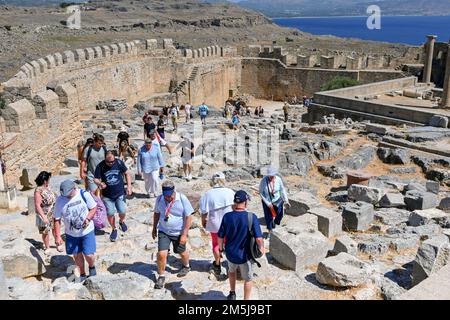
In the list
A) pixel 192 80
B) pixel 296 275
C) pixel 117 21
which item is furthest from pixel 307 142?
pixel 117 21

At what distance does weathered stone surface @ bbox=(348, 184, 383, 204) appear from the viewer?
1016 centimetres

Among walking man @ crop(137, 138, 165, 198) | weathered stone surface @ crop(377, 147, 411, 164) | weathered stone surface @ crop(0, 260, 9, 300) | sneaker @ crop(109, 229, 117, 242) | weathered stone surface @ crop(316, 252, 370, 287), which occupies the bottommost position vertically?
weathered stone surface @ crop(377, 147, 411, 164)

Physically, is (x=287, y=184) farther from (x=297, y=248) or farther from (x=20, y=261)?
(x=20, y=261)

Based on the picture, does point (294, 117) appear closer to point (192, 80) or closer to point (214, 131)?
point (192, 80)

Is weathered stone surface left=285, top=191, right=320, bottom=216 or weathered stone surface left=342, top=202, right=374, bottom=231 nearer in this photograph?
weathered stone surface left=342, top=202, right=374, bottom=231

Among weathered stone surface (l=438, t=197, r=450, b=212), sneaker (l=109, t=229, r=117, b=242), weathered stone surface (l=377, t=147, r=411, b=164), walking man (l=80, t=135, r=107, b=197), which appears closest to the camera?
sneaker (l=109, t=229, r=117, b=242)

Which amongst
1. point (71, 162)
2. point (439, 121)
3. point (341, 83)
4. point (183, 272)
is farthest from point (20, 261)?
point (341, 83)

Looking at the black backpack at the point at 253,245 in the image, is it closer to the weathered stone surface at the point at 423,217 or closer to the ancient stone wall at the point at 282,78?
the weathered stone surface at the point at 423,217

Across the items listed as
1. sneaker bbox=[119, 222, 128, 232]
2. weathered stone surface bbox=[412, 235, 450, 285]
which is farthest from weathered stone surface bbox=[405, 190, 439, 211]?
sneaker bbox=[119, 222, 128, 232]

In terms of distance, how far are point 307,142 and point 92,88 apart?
11.3 m

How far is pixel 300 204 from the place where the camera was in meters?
9.13

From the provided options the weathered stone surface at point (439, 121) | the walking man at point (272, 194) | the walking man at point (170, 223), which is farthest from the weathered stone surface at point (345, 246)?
the weathered stone surface at point (439, 121)

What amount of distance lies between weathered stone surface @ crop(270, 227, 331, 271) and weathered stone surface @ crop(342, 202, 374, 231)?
153 centimetres

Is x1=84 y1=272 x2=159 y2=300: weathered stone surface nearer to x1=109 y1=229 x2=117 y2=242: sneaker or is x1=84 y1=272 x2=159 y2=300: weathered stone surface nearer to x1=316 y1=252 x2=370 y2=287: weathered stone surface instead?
x1=109 y1=229 x2=117 y2=242: sneaker
